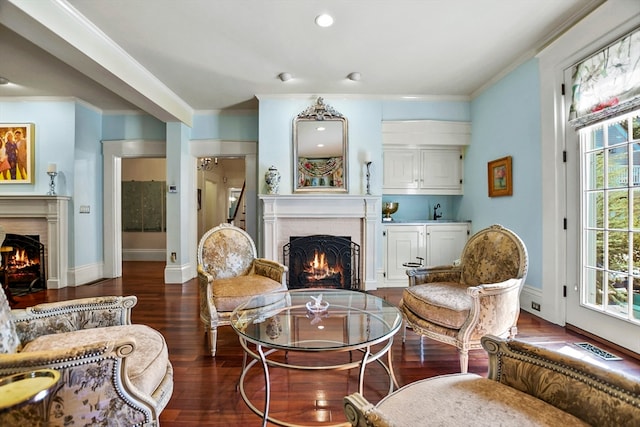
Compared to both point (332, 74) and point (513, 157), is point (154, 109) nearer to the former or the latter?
point (332, 74)

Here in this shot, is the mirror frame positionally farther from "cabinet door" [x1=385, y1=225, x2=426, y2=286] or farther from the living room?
"cabinet door" [x1=385, y1=225, x2=426, y2=286]

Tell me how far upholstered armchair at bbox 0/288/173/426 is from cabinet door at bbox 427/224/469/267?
3524mm

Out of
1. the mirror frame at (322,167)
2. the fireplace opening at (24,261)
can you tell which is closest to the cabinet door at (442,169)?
the mirror frame at (322,167)

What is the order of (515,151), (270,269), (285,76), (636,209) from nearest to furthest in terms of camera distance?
(636,209), (270,269), (515,151), (285,76)

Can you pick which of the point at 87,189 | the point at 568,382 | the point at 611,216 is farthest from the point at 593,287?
the point at 87,189

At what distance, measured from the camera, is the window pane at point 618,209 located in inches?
86.3

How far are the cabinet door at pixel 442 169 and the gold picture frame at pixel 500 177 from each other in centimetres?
63

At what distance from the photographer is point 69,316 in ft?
4.85

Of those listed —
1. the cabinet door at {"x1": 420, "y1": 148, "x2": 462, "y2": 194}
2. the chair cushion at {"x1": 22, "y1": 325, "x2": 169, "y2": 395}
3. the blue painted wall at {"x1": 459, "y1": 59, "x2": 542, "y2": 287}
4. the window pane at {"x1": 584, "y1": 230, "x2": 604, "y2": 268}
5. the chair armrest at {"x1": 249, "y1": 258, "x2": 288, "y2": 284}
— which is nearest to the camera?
the chair cushion at {"x1": 22, "y1": 325, "x2": 169, "y2": 395}

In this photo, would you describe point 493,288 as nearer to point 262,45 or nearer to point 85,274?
point 262,45

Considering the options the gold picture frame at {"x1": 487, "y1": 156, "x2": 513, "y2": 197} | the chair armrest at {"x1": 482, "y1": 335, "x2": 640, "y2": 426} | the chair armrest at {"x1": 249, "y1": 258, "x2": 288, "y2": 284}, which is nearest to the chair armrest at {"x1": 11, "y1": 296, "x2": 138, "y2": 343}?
the chair armrest at {"x1": 249, "y1": 258, "x2": 288, "y2": 284}

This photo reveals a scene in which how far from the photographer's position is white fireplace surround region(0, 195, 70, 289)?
3953 millimetres

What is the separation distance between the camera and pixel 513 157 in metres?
3.22

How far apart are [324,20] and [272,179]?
6.49 ft
